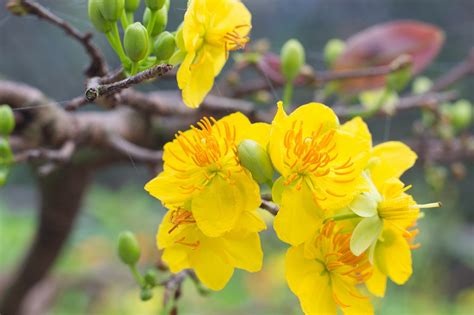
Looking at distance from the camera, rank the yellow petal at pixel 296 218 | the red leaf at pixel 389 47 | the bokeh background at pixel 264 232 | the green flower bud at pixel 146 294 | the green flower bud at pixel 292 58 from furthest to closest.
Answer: the bokeh background at pixel 264 232
the red leaf at pixel 389 47
the green flower bud at pixel 292 58
the green flower bud at pixel 146 294
the yellow petal at pixel 296 218

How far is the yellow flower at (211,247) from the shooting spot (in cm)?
36

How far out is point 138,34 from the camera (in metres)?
0.33

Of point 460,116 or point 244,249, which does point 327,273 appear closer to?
point 244,249

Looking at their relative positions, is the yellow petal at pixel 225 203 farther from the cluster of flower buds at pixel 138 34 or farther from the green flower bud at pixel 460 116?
the green flower bud at pixel 460 116

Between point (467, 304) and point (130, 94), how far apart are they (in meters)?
1.42

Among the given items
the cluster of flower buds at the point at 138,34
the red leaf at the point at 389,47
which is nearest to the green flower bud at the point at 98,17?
the cluster of flower buds at the point at 138,34

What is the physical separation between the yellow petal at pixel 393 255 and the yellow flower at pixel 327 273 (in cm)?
1

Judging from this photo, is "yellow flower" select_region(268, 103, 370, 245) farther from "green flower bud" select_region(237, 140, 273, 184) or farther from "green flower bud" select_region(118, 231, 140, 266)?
"green flower bud" select_region(118, 231, 140, 266)

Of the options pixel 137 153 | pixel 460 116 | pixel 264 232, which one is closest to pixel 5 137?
pixel 137 153

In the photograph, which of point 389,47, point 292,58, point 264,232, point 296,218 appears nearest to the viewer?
point 296,218

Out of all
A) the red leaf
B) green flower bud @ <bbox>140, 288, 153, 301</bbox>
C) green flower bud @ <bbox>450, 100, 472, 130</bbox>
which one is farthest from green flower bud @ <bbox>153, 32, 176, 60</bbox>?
green flower bud @ <bbox>450, 100, 472, 130</bbox>

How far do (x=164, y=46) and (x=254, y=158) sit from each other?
3.4 inches

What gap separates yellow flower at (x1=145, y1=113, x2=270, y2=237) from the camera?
341 millimetres

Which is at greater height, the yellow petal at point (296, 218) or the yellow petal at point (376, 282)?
the yellow petal at point (296, 218)
